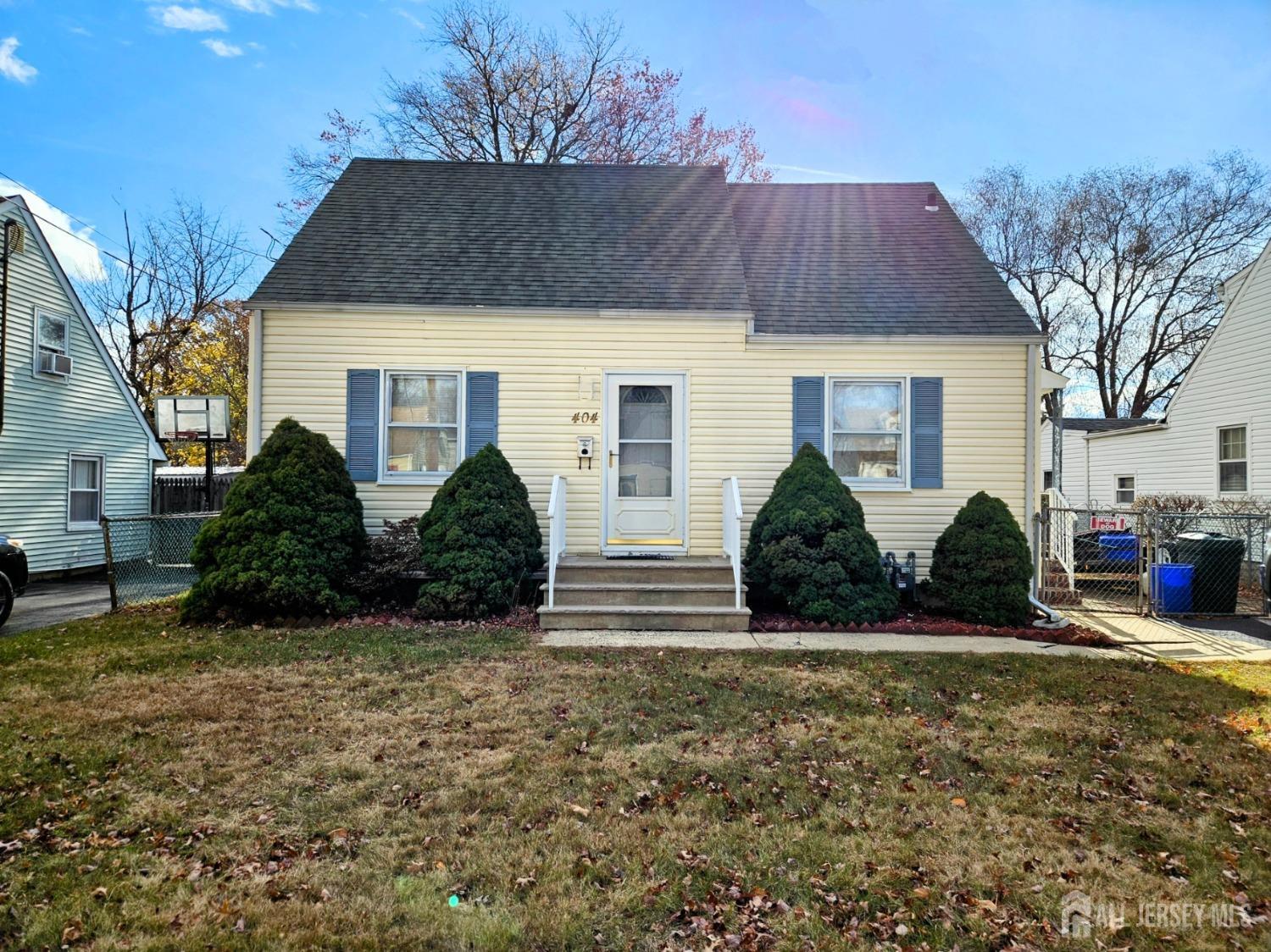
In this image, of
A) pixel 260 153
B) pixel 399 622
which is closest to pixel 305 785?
pixel 399 622

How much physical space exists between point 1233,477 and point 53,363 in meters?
22.7

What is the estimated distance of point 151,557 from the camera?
29.3ft

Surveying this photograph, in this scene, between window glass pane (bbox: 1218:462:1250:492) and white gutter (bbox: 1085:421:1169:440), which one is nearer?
window glass pane (bbox: 1218:462:1250:492)

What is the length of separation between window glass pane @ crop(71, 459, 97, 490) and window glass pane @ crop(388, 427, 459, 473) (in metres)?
8.66

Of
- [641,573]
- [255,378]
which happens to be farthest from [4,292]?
[641,573]

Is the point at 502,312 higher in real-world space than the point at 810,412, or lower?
higher

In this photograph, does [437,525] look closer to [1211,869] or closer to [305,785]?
[305,785]

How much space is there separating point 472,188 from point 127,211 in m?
18.5

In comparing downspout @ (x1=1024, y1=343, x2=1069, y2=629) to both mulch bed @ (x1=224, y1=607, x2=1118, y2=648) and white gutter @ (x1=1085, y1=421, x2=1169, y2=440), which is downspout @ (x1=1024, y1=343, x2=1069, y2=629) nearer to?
mulch bed @ (x1=224, y1=607, x2=1118, y2=648)

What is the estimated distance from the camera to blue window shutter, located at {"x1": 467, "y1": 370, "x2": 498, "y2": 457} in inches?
335

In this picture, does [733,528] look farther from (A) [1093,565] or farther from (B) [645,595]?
(A) [1093,565]

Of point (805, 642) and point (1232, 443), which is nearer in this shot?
point (805, 642)

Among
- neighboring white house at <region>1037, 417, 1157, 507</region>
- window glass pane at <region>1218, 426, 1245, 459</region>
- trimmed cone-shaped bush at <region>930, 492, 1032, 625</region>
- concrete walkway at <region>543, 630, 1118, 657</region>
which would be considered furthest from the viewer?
neighboring white house at <region>1037, 417, 1157, 507</region>

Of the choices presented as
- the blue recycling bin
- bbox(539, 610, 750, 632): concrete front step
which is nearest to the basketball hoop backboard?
bbox(539, 610, 750, 632): concrete front step
